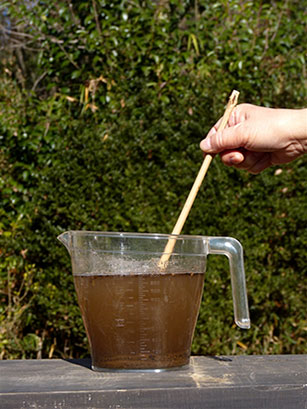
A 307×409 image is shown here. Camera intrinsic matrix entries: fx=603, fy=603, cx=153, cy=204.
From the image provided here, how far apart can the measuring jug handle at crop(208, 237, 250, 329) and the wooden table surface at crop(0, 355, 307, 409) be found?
118mm

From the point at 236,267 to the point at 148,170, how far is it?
6.20ft

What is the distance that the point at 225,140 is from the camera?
156 cm

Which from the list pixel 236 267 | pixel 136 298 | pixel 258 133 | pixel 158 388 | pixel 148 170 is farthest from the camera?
pixel 148 170

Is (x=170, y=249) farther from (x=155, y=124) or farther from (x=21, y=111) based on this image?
(x=21, y=111)

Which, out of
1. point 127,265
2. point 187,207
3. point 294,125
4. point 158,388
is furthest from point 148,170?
point 158,388

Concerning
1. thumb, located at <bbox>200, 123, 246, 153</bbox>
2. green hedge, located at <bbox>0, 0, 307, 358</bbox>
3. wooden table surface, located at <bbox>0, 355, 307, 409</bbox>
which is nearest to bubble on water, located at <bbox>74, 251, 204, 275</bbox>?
wooden table surface, located at <bbox>0, 355, 307, 409</bbox>

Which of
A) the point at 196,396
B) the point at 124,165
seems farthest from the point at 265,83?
the point at 196,396

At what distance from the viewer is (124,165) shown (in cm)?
322

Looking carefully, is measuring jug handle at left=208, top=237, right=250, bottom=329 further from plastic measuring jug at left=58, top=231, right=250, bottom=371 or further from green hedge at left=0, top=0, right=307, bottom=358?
Result: green hedge at left=0, top=0, right=307, bottom=358

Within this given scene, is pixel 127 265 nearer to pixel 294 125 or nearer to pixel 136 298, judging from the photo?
pixel 136 298

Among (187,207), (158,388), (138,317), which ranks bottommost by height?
(158,388)

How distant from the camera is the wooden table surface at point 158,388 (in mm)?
1101

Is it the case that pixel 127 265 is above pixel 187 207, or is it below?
below

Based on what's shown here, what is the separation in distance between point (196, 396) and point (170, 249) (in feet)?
1.02
